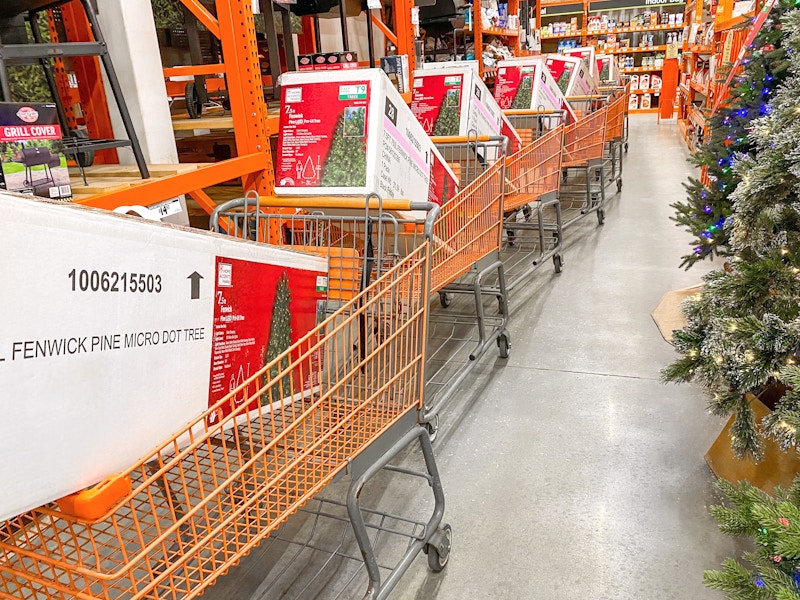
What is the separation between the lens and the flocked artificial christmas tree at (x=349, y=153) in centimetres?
192

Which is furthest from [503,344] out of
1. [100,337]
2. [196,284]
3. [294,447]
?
[100,337]

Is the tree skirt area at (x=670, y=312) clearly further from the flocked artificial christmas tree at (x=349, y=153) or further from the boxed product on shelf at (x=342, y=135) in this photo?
the flocked artificial christmas tree at (x=349, y=153)

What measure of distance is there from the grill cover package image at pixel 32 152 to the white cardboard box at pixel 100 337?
61cm

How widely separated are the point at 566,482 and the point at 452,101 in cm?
205

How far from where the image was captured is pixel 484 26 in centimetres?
549

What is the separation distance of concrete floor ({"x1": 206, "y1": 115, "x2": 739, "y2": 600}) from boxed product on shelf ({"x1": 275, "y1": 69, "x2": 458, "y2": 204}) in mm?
1028

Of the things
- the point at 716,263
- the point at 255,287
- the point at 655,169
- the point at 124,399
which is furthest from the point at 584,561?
the point at 655,169

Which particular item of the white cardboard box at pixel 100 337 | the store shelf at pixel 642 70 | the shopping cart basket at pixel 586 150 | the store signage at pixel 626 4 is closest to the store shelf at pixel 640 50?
the store shelf at pixel 642 70

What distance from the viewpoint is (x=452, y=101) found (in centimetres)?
321

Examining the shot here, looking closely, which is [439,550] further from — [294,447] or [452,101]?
[452,101]

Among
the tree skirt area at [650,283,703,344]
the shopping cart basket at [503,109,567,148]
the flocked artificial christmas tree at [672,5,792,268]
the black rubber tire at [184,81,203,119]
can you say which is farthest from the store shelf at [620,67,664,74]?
the black rubber tire at [184,81,203,119]

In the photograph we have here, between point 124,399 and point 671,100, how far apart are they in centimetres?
1398

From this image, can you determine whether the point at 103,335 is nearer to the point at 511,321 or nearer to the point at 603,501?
the point at 603,501

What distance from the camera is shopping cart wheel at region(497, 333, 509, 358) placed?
9.66 ft
